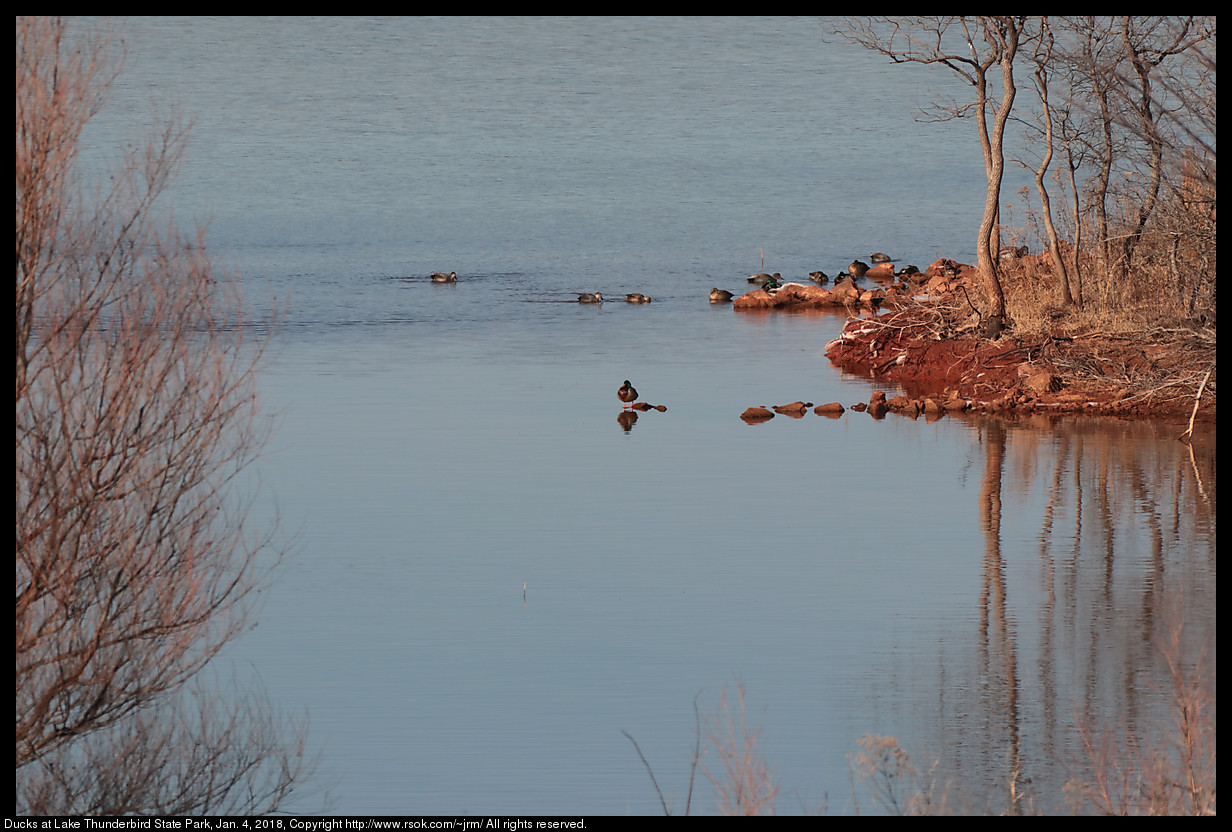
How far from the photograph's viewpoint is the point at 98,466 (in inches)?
321

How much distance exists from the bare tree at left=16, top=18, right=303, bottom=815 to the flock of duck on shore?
93.3ft

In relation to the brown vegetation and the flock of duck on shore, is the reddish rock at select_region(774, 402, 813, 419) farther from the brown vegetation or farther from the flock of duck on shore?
the flock of duck on shore

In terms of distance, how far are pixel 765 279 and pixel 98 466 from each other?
33.3 meters

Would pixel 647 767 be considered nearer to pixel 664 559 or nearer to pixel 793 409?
pixel 664 559

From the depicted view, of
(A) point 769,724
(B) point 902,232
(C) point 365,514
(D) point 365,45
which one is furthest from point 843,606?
(D) point 365,45

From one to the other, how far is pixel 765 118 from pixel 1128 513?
321ft

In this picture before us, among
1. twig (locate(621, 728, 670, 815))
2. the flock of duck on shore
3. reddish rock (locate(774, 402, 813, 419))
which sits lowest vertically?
twig (locate(621, 728, 670, 815))

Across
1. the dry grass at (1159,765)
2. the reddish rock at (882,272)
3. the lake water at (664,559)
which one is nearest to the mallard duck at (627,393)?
the lake water at (664,559)

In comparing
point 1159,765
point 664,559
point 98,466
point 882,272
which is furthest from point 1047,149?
point 882,272

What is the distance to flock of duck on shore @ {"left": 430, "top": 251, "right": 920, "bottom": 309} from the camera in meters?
37.0

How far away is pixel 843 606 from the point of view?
1209 cm

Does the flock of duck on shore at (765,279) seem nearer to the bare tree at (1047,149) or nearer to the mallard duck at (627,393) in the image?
the bare tree at (1047,149)

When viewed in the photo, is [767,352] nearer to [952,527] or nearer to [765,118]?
[952,527]

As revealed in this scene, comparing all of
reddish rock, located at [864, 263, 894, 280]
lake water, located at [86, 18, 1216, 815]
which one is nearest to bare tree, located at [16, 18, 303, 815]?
lake water, located at [86, 18, 1216, 815]
